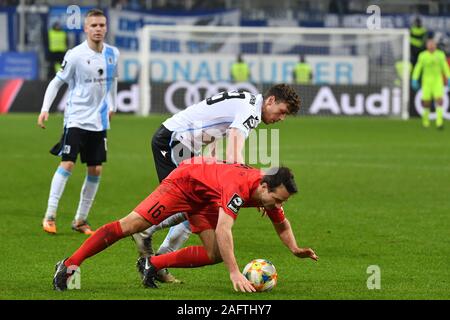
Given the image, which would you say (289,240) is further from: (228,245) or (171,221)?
(171,221)

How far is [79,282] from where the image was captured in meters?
8.40

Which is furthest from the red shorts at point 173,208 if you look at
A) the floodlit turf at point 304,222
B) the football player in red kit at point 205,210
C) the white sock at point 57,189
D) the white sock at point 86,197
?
the white sock at point 57,189

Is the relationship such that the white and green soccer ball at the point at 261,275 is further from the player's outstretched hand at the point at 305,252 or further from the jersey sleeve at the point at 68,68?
the jersey sleeve at the point at 68,68

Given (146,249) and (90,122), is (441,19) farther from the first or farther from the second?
(146,249)

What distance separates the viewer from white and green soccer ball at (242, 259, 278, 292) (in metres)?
8.26

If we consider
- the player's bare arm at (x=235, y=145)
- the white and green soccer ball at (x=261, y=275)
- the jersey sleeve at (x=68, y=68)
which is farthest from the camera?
the jersey sleeve at (x=68, y=68)

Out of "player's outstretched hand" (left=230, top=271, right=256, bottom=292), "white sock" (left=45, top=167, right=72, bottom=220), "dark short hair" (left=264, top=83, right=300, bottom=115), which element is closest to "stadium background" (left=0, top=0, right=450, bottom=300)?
"player's outstretched hand" (left=230, top=271, right=256, bottom=292)

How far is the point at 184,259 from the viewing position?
27.7ft

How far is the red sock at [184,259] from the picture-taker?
8.41m

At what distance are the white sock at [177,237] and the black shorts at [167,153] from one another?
0.46 metres

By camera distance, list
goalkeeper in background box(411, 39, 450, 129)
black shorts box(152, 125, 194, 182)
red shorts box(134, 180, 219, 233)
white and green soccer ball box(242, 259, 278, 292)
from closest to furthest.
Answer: red shorts box(134, 180, 219, 233)
white and green soccer ball box(242, 259, 278, 292)
black shorts box(152, 125, 194, 182)
goalkeeper in background box(411, 39, 450, 129)

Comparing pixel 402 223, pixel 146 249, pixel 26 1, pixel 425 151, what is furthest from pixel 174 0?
pixel 146 249

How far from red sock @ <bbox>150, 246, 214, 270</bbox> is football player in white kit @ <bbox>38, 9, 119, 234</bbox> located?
11.4 feet

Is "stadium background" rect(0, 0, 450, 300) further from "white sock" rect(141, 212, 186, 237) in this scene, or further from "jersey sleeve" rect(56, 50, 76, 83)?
"jersey sleeve" rect(56, 50, 76, 83)
